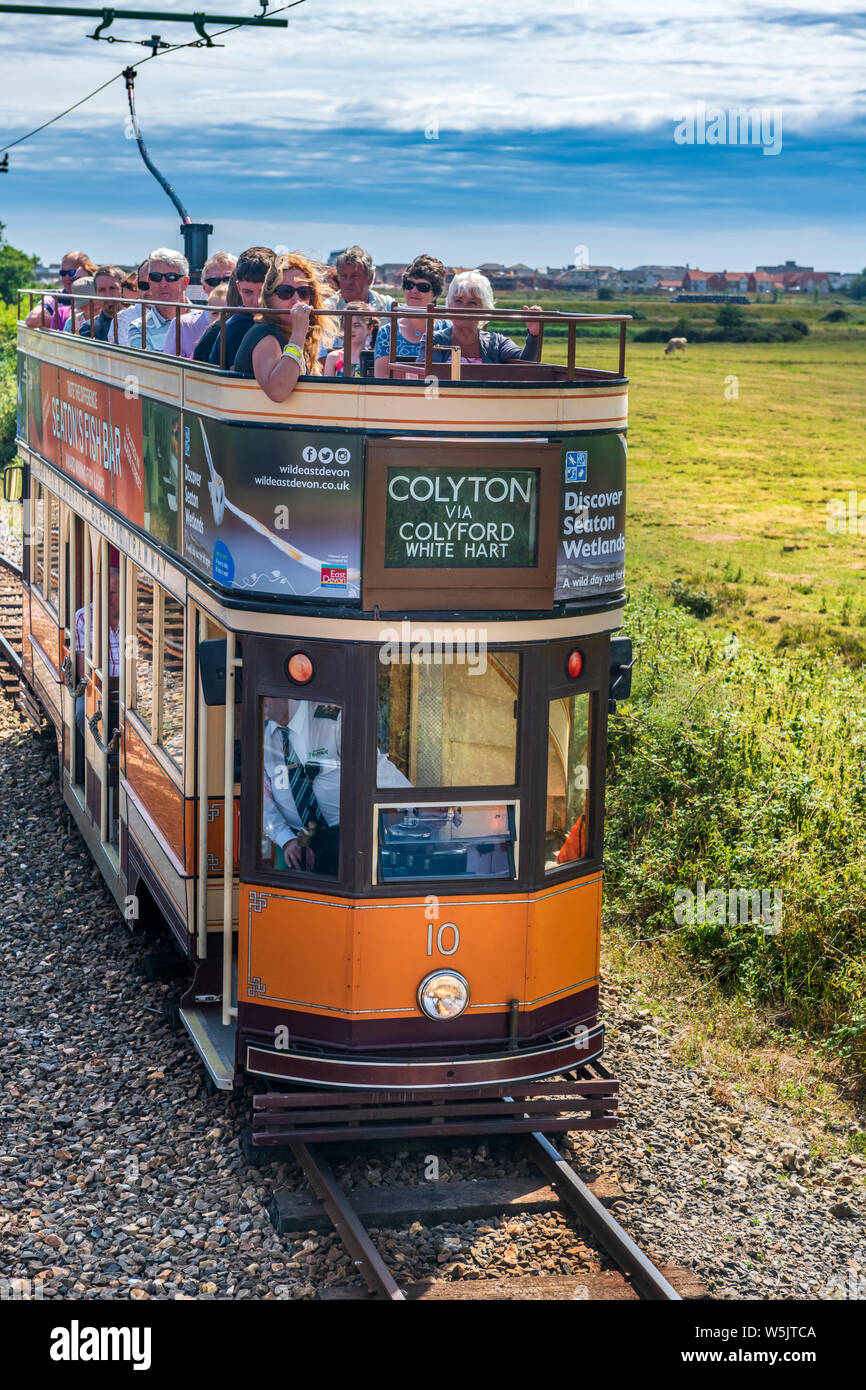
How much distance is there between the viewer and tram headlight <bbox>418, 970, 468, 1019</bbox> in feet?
22.4

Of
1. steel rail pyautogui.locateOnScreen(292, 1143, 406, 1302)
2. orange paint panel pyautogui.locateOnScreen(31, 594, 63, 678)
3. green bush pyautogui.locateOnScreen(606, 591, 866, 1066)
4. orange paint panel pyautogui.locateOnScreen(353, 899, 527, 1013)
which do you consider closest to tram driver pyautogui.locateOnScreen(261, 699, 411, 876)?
orange paint panel pyautogui.locateOnScreen(353, 899, 527, 1013)

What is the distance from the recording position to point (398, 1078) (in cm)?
675

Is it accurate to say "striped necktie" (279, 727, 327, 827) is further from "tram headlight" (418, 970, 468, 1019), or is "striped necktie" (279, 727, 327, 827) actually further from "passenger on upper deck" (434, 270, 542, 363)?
"passenger on upper deck" (434, 270, 542, 363)

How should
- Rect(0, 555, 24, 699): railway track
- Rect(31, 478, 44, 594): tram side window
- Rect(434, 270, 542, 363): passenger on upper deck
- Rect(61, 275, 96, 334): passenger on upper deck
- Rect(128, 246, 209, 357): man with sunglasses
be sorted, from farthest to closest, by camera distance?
1. Rect(0, 555, 24, 699): railway track
2. Rect(31, 478, 44, 594): tram side window
3. Rect(61, 275, 96, 334): passenger on upper deck
4. Rect(128, 246, 209, 357): man with sunglasses
5. Rect(434, 270, 542, 363): passenger on upper deck

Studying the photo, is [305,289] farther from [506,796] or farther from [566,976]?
[566,976]

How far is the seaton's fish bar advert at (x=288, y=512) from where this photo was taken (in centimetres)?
653

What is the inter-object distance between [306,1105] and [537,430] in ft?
9.84

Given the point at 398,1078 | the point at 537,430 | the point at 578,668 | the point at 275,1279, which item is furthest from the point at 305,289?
the point at 275,1279

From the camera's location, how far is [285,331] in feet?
22.7

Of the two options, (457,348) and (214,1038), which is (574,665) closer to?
(457,348)

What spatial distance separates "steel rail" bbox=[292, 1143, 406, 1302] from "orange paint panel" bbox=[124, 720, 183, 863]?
1795 millimetres

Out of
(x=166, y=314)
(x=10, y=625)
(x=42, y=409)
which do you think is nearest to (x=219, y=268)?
(x=166, y=314)

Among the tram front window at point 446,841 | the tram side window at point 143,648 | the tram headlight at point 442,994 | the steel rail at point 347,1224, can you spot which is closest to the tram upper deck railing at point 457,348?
the tram side window at point 143,648

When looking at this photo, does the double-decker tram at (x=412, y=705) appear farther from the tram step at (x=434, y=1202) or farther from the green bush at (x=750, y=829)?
the green bush at (x=750, y=829)
